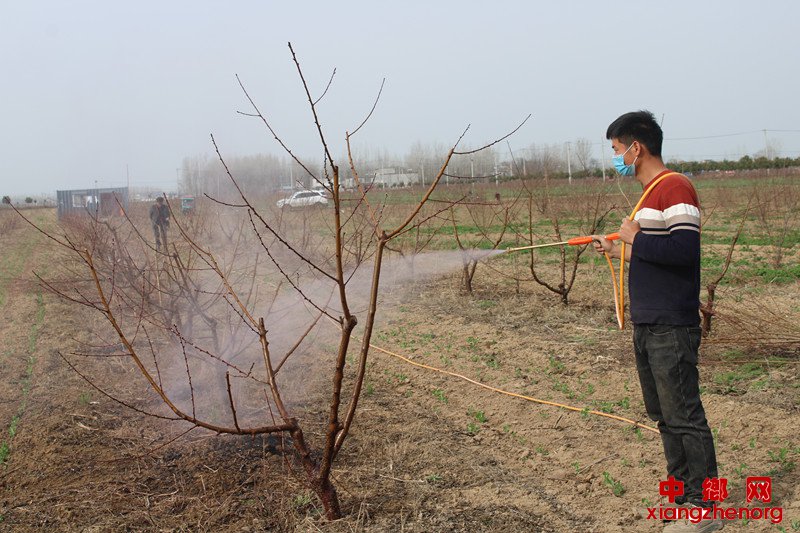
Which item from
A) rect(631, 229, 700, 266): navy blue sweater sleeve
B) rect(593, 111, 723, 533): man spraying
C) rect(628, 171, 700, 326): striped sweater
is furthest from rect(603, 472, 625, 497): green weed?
rect(631, 229, 700, 266): navy blue sweater sleeve

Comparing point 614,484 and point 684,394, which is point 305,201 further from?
point 684,394

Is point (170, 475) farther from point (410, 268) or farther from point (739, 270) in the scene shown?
point (739, 270)

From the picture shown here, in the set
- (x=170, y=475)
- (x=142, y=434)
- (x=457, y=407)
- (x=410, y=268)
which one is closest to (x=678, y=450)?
(x=457, y=407)

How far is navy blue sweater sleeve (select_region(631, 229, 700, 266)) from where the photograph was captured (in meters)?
3.31

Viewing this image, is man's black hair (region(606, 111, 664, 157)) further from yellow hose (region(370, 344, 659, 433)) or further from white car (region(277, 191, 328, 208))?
white car (region(277, 191, 328, 208))

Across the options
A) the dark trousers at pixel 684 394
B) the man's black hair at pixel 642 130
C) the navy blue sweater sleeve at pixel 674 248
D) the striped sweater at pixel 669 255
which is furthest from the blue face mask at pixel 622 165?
the dark trousers at pixel 684 394

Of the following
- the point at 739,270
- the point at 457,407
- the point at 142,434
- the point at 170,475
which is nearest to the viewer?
the point at 170,475

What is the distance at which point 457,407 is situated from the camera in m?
5.86

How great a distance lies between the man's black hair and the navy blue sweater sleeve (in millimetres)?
486

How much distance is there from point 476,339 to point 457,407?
2.10 metres

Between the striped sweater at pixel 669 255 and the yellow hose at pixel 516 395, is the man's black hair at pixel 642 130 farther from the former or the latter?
the yellow hose at pixel 516 395

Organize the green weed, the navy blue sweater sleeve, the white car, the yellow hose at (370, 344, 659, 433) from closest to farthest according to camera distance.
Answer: the navy blue sweater sleeve < the green weed < the yellow hose at (370, 344, 659, 433) < the white car

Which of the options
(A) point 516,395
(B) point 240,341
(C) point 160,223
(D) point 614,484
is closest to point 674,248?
(D) point 614,484

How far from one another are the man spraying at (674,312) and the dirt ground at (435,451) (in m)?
0.43
